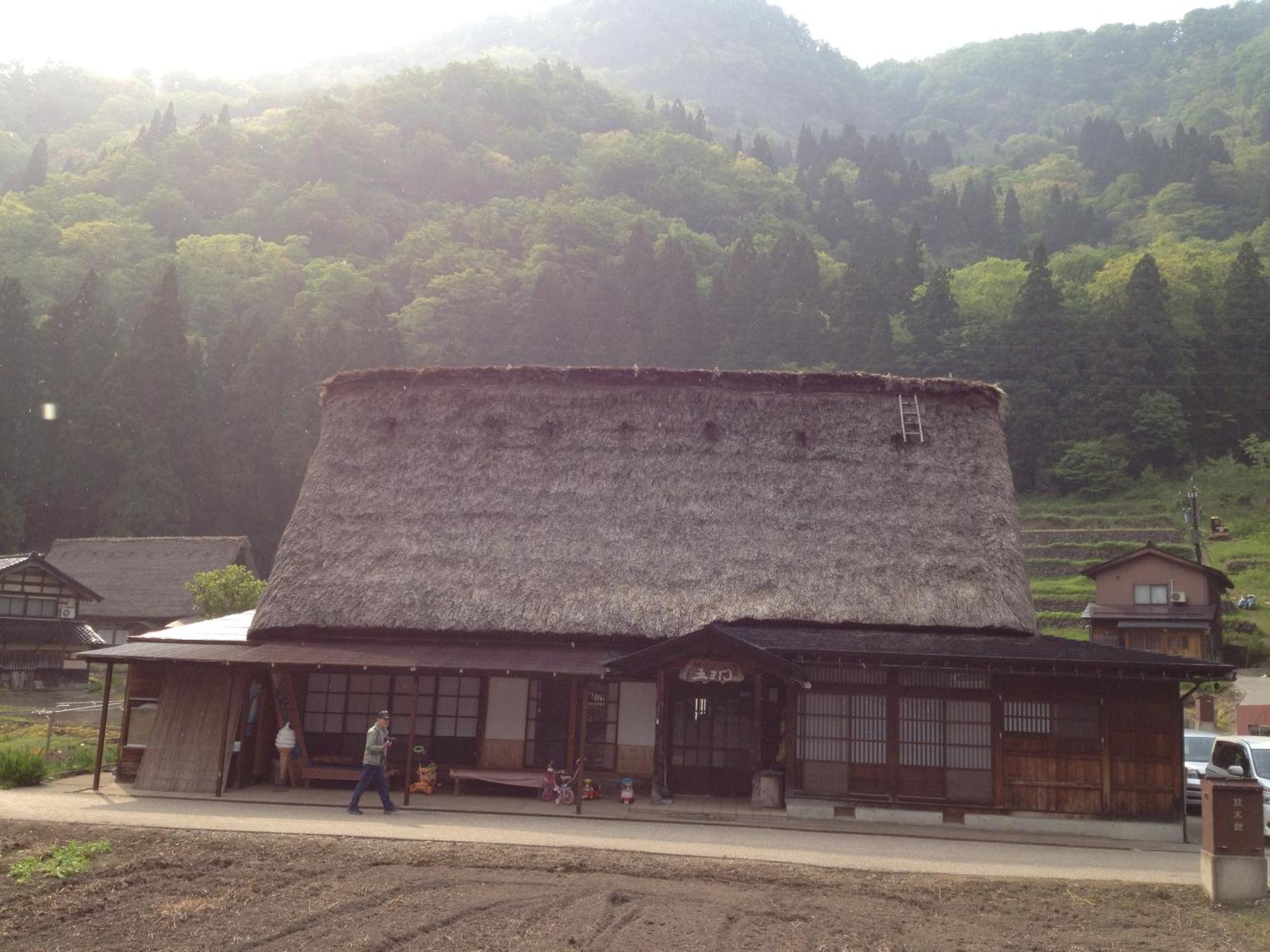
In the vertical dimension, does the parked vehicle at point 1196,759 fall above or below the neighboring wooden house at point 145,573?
below

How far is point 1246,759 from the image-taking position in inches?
535

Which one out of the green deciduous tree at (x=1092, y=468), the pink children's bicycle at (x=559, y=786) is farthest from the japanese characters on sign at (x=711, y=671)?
the green deciduous tree at (x=1092, y=468)

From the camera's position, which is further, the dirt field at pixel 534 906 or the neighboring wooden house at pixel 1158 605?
the neighboring wooden house at pixel 1158 605

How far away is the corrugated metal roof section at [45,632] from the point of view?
34594 millimetres

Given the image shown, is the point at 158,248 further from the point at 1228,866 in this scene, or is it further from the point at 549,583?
the point at 1228,866

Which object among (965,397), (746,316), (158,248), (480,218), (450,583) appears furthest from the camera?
(480,218)

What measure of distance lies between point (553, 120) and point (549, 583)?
101415 mm

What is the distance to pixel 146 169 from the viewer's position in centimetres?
8025

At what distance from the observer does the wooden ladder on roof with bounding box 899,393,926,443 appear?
17438 mm

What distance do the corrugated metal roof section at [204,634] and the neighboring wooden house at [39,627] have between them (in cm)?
2055

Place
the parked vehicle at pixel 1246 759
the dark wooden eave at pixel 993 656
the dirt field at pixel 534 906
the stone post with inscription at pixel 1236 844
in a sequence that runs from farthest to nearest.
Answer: the parked vehicle at pixel 1246 759
the dark wooden eave at pixel 993 656
the stone post with inscription at pixel 1236 844
the dirt field at pixel 534 906

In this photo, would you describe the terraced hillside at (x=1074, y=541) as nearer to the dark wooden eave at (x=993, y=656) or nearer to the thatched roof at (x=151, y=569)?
the dark wooden eave at (x=993, y=656)

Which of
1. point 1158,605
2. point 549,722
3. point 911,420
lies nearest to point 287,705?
point 549,722

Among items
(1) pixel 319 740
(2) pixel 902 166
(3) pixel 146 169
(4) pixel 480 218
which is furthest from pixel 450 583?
(2) pixel 902 166
